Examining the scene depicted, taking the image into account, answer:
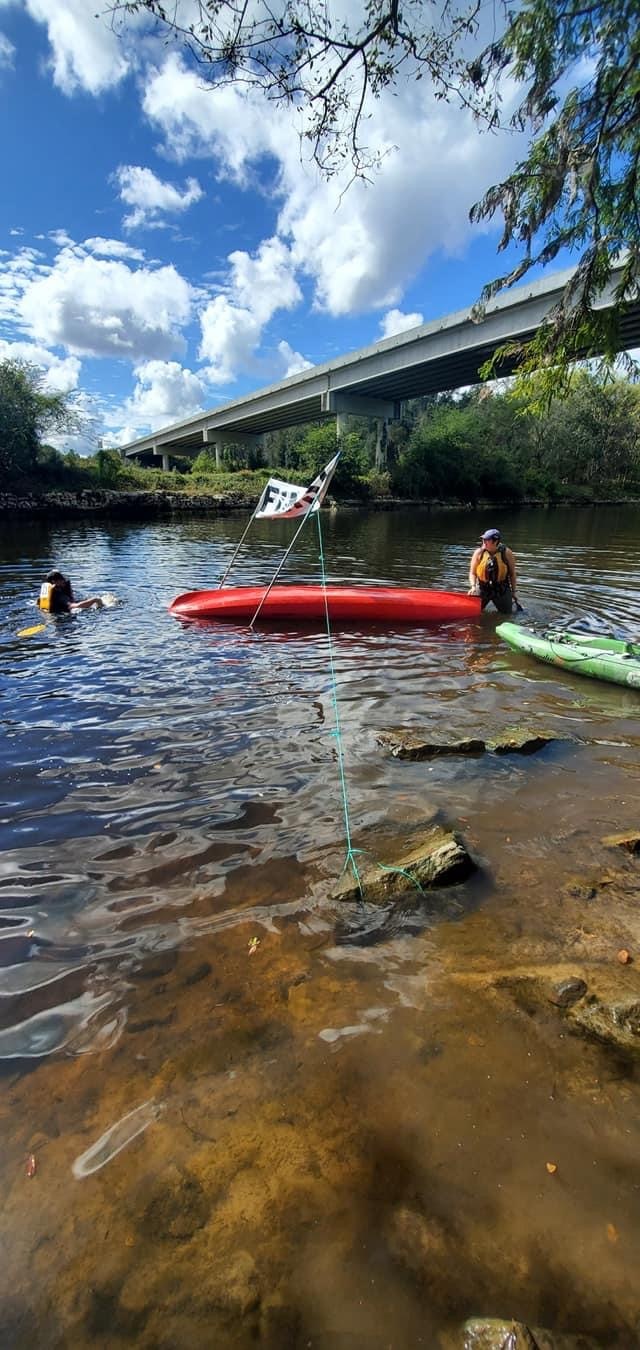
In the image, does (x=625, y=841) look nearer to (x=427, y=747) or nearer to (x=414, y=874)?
(x=414, y=874)

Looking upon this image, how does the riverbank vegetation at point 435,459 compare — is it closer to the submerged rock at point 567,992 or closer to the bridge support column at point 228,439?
the bridge support column at point 228,439

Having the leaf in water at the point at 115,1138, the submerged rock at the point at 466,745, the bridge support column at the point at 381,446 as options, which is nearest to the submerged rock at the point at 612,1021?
the leaf in water at the point at 115,1138

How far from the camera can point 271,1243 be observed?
1.75 meters

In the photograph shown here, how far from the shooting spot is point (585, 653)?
751 cm

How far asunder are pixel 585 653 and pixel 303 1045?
6481 millimetres

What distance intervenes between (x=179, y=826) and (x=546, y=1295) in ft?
10.1

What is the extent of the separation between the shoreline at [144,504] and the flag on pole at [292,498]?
32.1 metres

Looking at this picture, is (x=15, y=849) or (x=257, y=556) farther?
(x=257, y=556)

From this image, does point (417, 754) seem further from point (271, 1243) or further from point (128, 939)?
point (271, 1243)

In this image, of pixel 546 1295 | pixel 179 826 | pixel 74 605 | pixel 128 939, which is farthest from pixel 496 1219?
pixel 74 605

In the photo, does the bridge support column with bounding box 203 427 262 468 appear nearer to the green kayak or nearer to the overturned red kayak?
the overturned red kayak

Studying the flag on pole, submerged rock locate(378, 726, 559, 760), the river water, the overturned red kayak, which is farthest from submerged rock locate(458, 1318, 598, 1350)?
the overturned red kayak

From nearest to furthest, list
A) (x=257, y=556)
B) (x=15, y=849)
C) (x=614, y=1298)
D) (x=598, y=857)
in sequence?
(x=614, y=1298) → (x=598, y=857) → (x=15, y=849) → (x=257, y=556)

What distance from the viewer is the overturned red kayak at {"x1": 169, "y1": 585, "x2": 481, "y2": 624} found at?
10.3 metres
